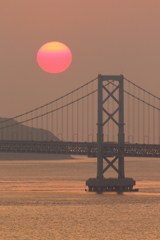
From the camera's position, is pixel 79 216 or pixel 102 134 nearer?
pixel 79 216

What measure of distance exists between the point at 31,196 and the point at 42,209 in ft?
40.3

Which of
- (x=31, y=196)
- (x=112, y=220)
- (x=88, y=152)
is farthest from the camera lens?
(x=88, y=152)

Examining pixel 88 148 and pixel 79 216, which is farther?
pixel 88 148

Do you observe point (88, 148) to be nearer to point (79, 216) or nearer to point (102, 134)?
point (102, 134)

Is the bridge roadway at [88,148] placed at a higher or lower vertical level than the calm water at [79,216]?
higher

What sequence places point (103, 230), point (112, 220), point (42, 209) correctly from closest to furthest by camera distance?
point (103, 230) < point (112, 220) < point (42, 209)

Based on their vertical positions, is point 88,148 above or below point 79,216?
above

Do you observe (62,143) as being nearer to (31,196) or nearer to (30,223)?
(31,196)

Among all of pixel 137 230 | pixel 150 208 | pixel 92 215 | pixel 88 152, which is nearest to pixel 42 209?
pixel 92 215

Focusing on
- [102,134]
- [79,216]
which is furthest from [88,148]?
[79,216]

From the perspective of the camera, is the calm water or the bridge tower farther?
the bridge tower

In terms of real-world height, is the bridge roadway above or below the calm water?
above

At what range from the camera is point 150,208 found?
2298 inches

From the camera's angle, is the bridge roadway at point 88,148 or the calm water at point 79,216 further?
the bridge roadway at point 88,148
